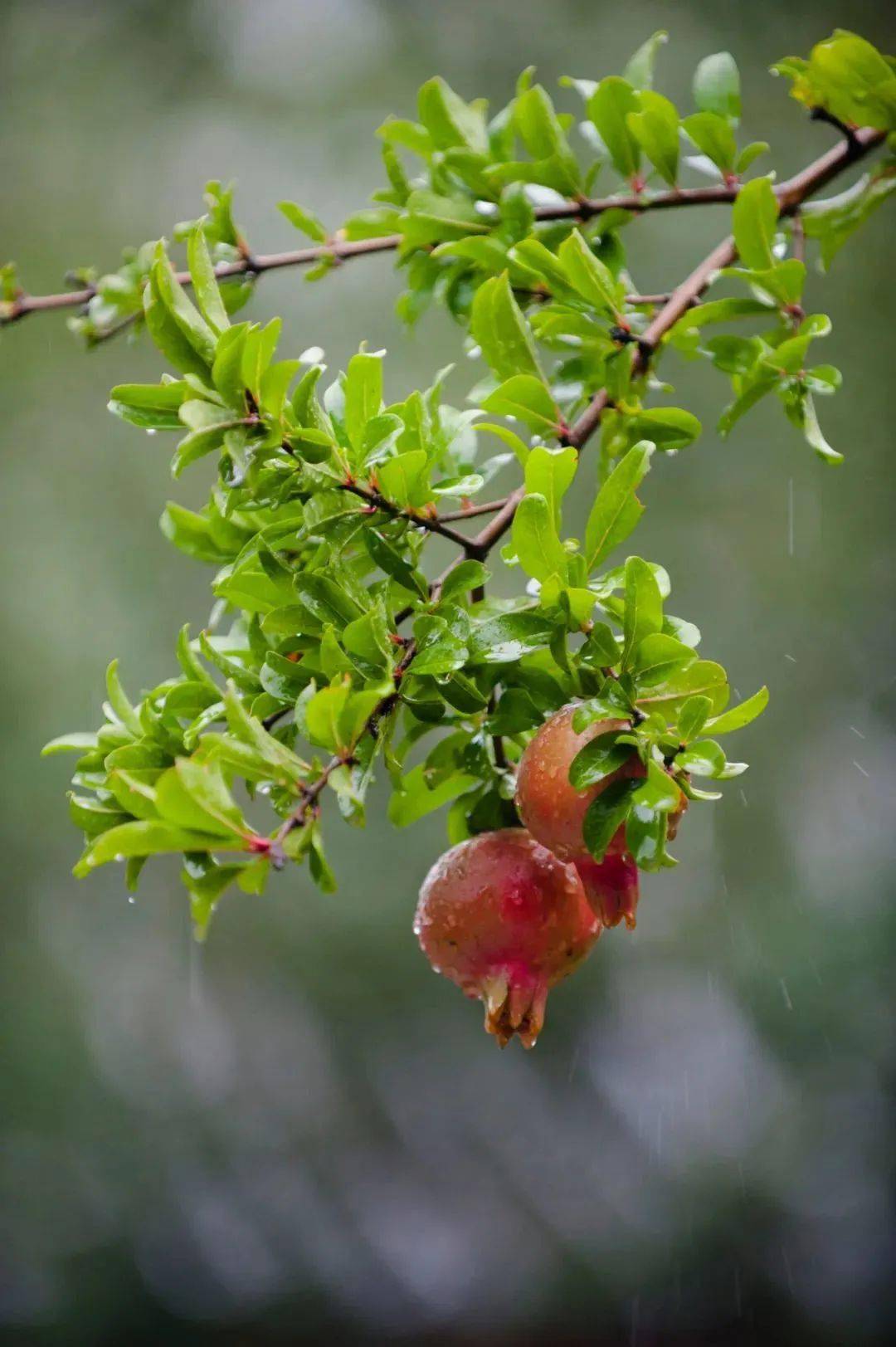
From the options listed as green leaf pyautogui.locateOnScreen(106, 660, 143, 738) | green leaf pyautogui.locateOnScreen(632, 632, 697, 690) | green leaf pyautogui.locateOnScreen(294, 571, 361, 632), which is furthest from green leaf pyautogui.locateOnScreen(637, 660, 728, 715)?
green leaf pyautogui.locateOnScreen(106, 660, 143, 738)

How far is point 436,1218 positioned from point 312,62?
218cm

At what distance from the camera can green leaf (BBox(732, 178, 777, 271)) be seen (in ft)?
2.02

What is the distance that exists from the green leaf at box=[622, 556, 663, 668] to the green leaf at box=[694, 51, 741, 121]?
0.41 metres

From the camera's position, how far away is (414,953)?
→ 226 cm

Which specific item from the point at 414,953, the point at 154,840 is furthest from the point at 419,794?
the point at 414,953

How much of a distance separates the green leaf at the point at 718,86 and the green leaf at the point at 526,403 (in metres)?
0.29

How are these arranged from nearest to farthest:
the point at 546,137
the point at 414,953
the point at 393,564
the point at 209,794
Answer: the point at 209,794 < the point at 393,564 < the point at 546,137 < the point at 414,953

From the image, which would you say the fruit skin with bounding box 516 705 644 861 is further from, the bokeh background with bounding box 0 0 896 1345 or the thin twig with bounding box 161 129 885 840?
the bokeh background with bounding box 0 0 896 1345

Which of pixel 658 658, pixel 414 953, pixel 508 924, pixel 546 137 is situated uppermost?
pixel 546 137

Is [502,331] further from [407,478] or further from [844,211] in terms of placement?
Answer: [844,211]

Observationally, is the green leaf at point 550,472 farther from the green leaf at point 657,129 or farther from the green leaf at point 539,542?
the green leaf at point 657,129

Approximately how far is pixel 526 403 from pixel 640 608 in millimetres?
144

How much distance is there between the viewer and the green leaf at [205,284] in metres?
0.43

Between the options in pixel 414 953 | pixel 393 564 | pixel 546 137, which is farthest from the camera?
pixel 414 953
